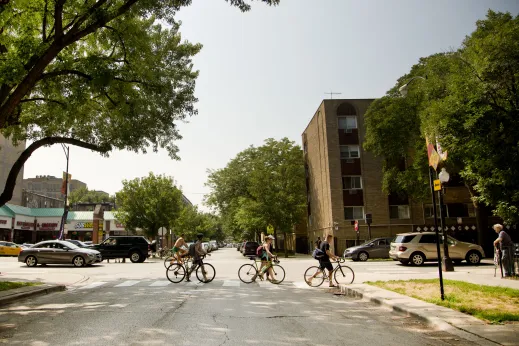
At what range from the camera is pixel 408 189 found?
3134 centimetres

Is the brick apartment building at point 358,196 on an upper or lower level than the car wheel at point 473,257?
upper

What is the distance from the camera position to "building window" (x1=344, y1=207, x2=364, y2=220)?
3912 cm

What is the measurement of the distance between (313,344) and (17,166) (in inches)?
493

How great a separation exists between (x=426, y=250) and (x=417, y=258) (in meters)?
0.66

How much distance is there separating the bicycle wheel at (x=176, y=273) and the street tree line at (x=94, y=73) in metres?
5.25

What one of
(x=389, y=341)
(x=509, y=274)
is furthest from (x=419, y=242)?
(x=389, y=341)

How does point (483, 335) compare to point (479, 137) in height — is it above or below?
below

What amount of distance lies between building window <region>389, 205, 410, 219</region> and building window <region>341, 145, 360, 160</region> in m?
6.07

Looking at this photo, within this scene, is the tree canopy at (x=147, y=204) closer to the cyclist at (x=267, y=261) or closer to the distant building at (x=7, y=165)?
the distant building at (x=7, y=165)

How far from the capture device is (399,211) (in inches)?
1550

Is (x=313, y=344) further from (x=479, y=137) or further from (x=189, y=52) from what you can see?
(x=189, y=52)

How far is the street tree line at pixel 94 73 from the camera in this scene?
35.8 ft

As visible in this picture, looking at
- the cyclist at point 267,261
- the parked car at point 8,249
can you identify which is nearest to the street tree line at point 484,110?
the cyclist at point 267,261

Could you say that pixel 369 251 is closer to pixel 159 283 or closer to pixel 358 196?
pixel 358 196
